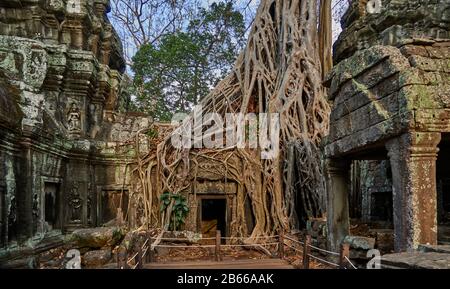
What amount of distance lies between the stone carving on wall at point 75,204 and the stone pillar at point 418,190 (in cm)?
608

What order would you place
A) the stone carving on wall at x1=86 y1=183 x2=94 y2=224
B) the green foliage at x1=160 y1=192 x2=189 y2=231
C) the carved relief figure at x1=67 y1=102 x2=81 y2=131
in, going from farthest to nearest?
the green foliage at x1=160 y1=192 x2=189 y2=231 → the carved relief figure at x1=67 y1=102 x2=81 y2=131 → the stone carving on wall at x1=86 y1=183 x2=94 y2=224

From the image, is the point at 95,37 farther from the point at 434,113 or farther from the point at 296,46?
the point at 434,113

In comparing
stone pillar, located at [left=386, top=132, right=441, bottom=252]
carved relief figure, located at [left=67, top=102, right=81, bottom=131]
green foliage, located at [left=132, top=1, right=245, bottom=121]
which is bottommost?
stone pillar, located at [left=386, top=132, right=441, bottom=252]

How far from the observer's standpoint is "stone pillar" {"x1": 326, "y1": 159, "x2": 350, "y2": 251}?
5.20m

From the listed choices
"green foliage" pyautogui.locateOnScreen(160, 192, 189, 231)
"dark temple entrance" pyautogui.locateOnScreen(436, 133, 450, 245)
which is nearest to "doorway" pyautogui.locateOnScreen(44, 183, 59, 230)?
"green foliage" pyautogui.locateOnScreen(160, 192, 189, 231)

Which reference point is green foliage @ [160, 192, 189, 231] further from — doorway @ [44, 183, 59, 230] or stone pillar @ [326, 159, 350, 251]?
stone pillar @ [326, 159, 350, 251]

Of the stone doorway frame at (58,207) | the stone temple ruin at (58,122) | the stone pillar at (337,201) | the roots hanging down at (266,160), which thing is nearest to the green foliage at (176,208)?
the roots hanging down at (266,160)

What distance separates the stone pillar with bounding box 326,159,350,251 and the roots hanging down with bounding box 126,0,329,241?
2.34 m

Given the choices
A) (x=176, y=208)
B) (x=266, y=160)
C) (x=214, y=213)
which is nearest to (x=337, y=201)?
(x=266, y=160)

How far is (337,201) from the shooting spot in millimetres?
5258

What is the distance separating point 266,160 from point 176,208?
2240mm

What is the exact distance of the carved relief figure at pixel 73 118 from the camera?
823cm
